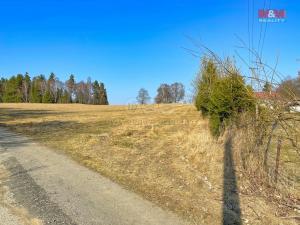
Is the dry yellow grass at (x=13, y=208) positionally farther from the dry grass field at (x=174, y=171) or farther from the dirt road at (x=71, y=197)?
the dry grass field at (x=174, y=171)

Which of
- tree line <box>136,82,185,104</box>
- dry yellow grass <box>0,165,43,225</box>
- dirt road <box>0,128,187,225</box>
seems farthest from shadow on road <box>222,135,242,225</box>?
tree line <box>136,82,185,104</box>

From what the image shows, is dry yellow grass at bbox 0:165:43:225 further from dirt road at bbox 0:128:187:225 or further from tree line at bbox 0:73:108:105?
tree line at bbox 0:73:108:105

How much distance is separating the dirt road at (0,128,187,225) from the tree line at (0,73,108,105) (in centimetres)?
9208

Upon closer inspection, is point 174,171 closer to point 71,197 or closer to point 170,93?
point 71,197

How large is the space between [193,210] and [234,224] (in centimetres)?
76

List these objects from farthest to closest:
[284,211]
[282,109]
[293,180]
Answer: [293,180] < [284,211] < [282,109]

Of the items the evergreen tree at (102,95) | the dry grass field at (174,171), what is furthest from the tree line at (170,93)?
the dry grass field at (174,171)

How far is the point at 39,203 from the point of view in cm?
573

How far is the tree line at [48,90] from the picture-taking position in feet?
322

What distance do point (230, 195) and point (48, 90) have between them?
331 feet

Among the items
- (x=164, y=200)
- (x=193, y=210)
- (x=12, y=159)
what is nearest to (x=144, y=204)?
(x=164, y=200)

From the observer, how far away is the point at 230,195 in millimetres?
6156

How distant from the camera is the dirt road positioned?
200 inches

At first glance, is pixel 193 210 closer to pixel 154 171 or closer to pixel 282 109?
pixel 282 109
